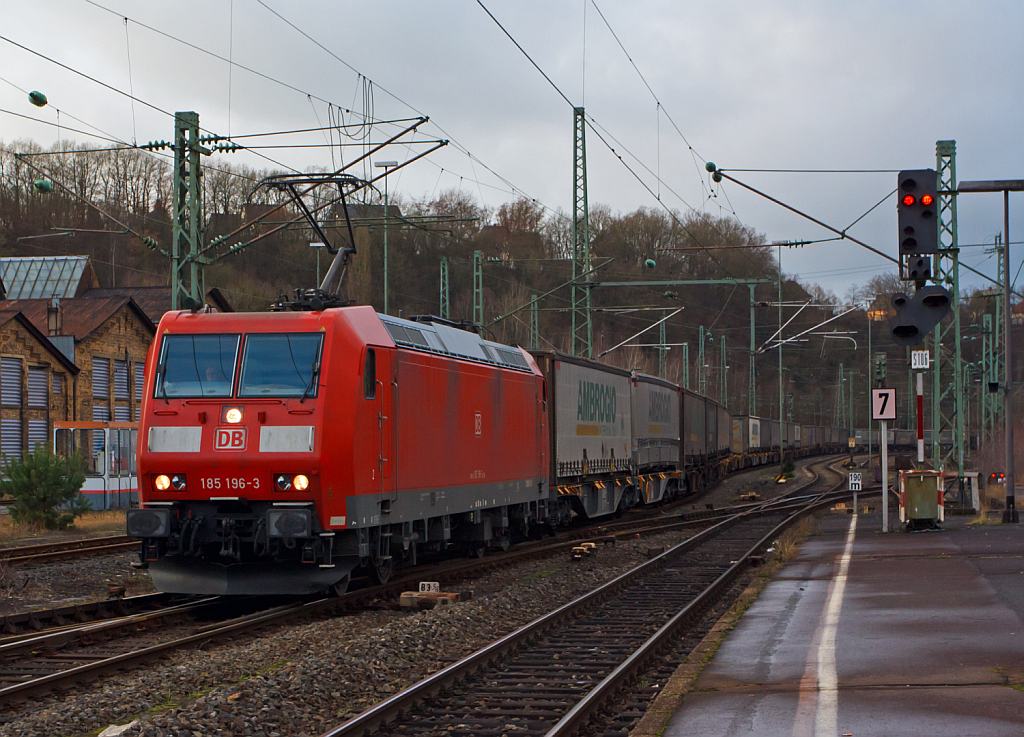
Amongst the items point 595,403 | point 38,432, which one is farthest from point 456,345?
point 38,432

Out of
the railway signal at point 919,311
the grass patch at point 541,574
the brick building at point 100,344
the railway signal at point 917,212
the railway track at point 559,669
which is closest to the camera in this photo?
the railway track at point 559,669

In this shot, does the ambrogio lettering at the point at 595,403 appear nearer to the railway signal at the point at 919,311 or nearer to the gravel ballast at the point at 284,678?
the railway signal at the point at 919,311

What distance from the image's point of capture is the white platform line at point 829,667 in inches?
295

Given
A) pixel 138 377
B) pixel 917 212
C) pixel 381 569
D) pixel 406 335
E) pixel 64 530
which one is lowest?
pixel 64 530

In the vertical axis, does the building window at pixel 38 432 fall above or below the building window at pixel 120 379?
below

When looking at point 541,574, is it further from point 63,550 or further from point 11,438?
point 11,438

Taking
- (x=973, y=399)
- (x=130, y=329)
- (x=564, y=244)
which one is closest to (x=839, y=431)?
(x=973, y=399)

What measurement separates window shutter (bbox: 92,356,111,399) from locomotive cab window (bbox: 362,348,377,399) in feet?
109

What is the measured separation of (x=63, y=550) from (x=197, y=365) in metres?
8.55

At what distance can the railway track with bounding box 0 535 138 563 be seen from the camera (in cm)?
1881

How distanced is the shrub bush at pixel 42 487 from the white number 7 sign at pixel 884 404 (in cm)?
1604

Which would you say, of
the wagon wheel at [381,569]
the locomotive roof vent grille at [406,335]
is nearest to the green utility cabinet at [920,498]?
the locomotive roof vent grille at [406,335]

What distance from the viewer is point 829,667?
9500 millimetres

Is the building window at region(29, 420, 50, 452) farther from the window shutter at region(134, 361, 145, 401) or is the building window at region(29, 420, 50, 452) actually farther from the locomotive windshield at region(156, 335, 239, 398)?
the locomotive windshield at region(156, 335, 239, 398)
